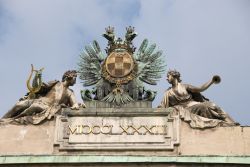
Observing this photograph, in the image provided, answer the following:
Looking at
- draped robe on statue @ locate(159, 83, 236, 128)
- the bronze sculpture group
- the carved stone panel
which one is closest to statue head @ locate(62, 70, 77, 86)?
the bronze sculpture group

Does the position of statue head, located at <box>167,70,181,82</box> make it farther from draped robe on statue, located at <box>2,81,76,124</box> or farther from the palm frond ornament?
draped robe on statue, located at <box>2,81,76,124</box>

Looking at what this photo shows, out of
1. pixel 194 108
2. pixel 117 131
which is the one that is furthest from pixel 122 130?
pixel 194 108

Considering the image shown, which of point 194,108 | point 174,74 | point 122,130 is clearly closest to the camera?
point 122,130

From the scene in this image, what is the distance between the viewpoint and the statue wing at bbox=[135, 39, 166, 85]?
27.8 m

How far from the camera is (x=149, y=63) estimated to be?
92.2 feet

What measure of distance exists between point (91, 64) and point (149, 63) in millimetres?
1628

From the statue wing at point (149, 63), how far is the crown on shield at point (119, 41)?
0.31 metres

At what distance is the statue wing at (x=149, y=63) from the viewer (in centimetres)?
2784

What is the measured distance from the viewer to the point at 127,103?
27297 millimetres

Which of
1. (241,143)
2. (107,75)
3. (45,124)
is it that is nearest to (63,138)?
(45,124)

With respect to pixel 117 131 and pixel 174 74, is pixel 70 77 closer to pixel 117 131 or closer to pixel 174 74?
pixel 117 131

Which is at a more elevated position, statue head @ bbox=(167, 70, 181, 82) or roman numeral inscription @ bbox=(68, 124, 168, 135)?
statue head @ bbox=(167, 70, 181, 82)

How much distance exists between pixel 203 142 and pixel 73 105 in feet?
12.1

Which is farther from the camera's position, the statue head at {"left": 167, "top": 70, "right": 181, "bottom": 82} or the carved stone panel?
the statue head at {"left": 167, "top": 70, "right": 181, "bottom": 82}
